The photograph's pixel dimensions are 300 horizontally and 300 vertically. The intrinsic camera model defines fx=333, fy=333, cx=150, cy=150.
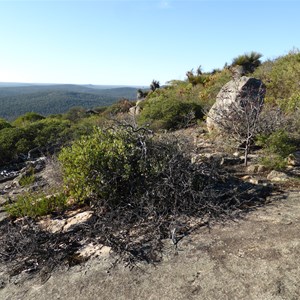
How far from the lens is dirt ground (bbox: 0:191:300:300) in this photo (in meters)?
3.06

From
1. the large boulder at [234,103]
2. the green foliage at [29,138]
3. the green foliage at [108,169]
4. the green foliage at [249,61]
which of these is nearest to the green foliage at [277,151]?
the large boulder at [234,103]

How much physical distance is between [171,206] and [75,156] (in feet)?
5.12

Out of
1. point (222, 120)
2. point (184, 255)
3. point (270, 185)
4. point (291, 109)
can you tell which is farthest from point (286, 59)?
point (184, 255)

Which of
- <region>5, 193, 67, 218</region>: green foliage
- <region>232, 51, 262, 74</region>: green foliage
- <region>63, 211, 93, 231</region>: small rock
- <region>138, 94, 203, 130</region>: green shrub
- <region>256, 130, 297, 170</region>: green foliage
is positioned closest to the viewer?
<region>63, 211, 93, 231</region>: small rock

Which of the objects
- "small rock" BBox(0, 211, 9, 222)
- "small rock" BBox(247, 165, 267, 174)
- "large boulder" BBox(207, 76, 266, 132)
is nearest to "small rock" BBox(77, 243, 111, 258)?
"small rock" BBox(0, 211, 9, 222)

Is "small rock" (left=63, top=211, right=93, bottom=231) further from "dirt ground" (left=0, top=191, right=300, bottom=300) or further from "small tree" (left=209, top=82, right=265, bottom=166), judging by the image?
"small tree" (left=209, top=82, right=265, bottom=166)

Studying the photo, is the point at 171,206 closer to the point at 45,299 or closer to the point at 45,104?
the point at 45,299

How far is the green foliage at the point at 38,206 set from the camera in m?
4.96

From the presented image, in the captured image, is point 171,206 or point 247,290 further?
point 171,206

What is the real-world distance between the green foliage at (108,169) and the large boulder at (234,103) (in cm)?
276

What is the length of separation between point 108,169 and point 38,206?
1258mm

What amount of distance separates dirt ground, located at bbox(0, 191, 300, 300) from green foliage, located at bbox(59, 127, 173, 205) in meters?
1.17

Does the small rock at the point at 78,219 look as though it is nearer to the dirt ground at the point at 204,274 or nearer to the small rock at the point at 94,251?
the small rock at the point at 94,251

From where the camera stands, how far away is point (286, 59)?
52.3 ft
